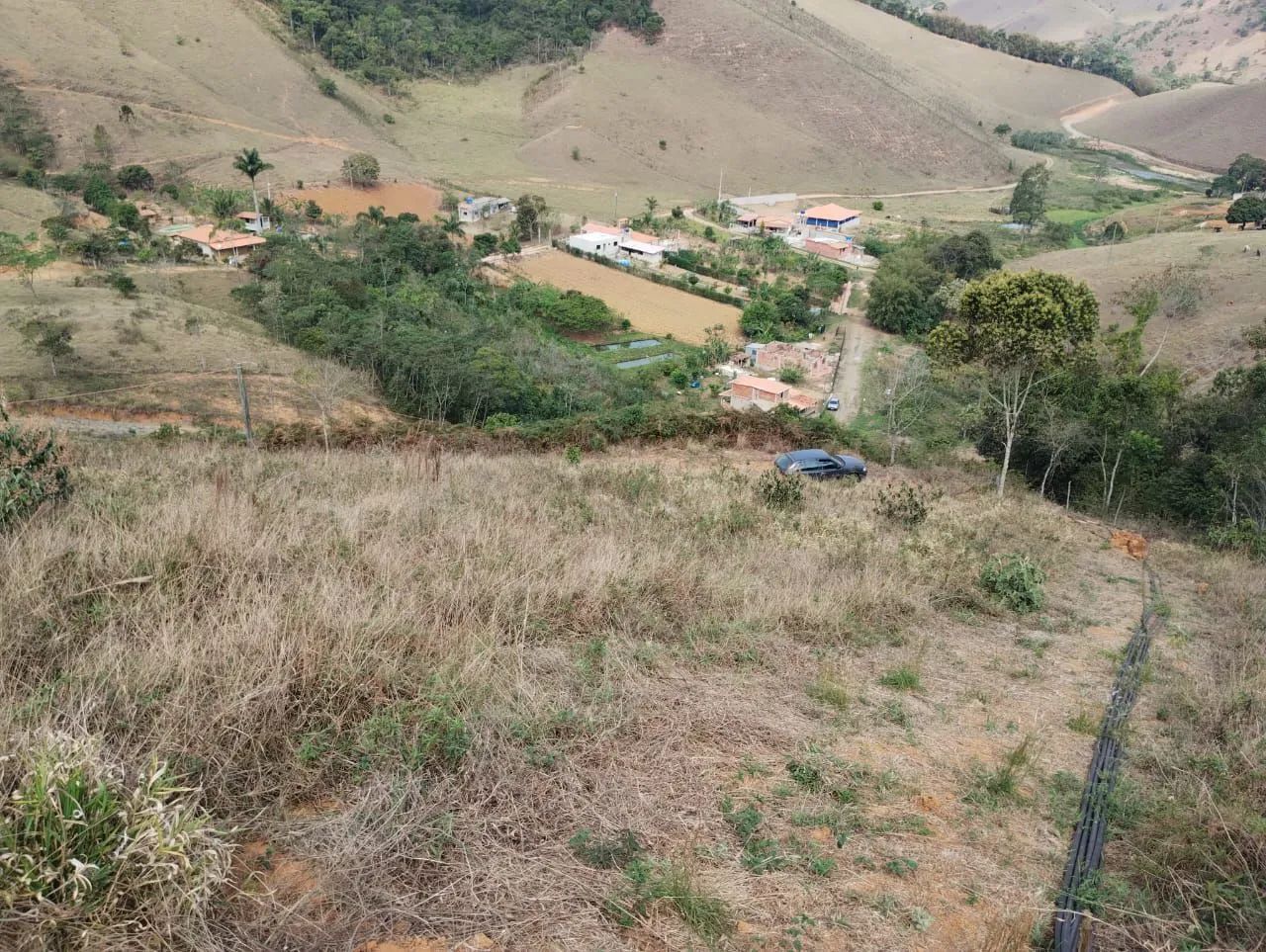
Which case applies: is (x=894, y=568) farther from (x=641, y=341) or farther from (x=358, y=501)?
(x=641, y=341)

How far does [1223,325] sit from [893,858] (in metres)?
37.5

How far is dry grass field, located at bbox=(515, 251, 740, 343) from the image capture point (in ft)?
129

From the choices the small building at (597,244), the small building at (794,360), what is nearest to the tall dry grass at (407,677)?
the small building at (794,360)

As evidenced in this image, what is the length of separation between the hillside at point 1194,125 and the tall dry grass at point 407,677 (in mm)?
104960

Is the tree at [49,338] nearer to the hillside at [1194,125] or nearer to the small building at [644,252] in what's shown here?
the small building at [644,252]

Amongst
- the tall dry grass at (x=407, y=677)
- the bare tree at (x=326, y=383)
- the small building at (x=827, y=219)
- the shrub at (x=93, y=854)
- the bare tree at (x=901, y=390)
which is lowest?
the bare tree at (x=326, y=383)

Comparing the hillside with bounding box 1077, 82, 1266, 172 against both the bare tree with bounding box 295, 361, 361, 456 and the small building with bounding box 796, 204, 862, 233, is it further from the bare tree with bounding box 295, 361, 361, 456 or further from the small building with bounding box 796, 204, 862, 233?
the bare tree with bounding box 295, 361, 361, 456

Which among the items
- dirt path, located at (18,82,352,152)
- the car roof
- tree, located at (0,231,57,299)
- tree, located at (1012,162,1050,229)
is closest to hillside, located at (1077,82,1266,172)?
tree, located at (1012,162,1050,229)

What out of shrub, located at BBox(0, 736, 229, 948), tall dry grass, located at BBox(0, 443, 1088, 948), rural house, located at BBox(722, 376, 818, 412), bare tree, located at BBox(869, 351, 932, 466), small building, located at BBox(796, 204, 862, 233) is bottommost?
rural house, located at BBox(722, 376, 818, 412)

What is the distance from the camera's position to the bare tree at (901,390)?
27.0 meters

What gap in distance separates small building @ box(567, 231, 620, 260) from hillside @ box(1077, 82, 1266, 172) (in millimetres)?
73866

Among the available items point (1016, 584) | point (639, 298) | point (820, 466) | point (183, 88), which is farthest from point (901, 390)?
point (183, 88)

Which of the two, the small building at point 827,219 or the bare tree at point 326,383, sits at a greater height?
the small building at point 827,219

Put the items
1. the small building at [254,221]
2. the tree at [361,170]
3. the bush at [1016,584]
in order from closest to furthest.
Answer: the bush at [1016,584], the small building at [254,221], the tree at [361,170]
